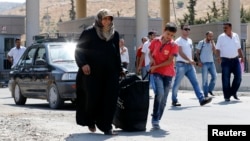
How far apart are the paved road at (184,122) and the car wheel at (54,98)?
588 millimetres

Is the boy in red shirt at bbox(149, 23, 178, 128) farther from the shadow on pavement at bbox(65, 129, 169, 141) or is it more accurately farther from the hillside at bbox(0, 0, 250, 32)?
the hillside at bbox(0, 0, 250, 32)

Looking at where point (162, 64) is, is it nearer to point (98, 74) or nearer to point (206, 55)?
point (98, 74)

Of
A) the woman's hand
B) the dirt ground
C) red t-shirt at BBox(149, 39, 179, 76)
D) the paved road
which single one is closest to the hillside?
the paved road

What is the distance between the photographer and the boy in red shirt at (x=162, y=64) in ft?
37.4

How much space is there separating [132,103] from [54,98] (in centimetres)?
566

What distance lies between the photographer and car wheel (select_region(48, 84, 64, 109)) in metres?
15.9

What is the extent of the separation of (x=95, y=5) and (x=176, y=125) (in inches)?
5406

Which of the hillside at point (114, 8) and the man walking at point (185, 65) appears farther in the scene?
the hillside at point (114, 8)

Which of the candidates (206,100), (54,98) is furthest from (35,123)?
(206,100)

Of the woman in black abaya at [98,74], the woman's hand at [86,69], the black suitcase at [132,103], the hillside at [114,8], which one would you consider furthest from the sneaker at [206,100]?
Answer: the hillside at [114,8]

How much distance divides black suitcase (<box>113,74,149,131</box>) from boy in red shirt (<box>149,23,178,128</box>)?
1.64 ft

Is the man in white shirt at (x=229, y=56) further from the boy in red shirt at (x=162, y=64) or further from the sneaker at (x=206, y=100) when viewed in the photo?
the boy in red shirt at (x=162, y=64)

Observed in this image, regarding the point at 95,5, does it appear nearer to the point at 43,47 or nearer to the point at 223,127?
the point at 43,47

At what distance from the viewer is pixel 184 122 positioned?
496 inches
